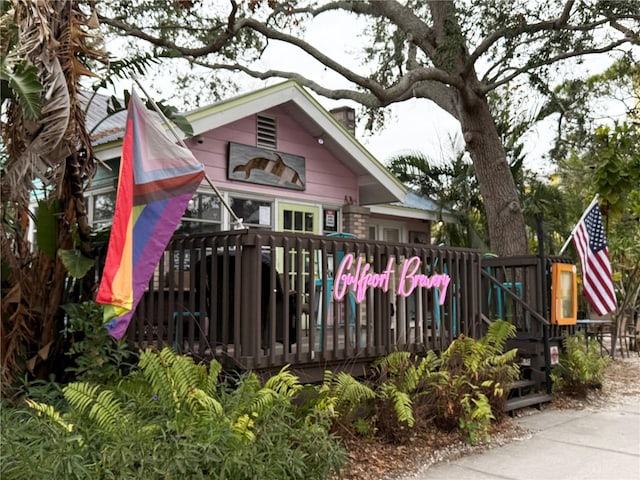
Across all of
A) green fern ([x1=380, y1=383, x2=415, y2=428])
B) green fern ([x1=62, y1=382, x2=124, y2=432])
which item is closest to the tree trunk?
green fern ([x1=380, y1=383, x2=415, y2=428])

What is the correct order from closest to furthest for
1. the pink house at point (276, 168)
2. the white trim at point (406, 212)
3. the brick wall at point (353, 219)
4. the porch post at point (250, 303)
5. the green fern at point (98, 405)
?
the green fern at point (98, 405) < the porch post at point (250, 303) < the pink house at point (276, 168) < the brick wall at point (353, 219) < the white trim at point (406, 212)

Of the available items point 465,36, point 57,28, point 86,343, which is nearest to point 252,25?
point 465,36

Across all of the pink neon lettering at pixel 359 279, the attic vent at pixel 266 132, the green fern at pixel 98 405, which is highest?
the attic vent at pixel 266 132

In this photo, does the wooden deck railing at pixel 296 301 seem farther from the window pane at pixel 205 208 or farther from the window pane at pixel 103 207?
the window pane at pixel 103 207

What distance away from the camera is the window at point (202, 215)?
870 centimetres

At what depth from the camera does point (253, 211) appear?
9.52 metres

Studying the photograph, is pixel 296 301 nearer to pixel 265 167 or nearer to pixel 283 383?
pixel 283 383

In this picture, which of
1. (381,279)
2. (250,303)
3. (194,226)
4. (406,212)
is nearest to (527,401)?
(381,279)

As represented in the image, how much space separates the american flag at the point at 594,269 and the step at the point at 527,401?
1703 millimetres

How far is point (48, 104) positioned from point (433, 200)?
14.1 metres

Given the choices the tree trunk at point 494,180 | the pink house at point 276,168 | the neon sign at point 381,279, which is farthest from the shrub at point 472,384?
the tree trunk at point 494,180

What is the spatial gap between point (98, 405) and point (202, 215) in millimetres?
4953

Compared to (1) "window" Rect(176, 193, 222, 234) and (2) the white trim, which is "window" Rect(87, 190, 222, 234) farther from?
(2) the white trim

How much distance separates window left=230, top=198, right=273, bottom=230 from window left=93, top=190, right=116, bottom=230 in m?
1.71
